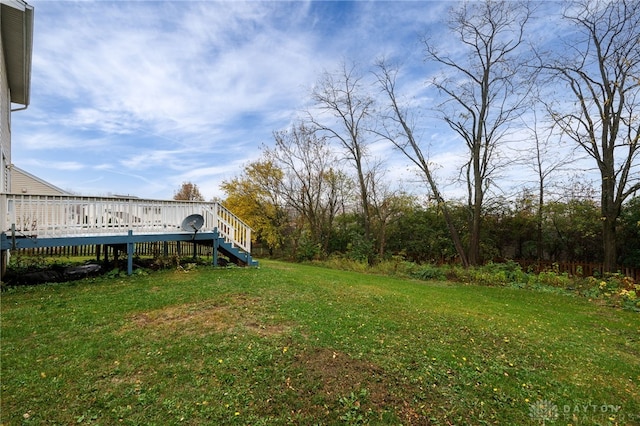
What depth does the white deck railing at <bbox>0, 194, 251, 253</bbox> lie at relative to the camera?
5.86 meters

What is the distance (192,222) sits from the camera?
811 centimetres

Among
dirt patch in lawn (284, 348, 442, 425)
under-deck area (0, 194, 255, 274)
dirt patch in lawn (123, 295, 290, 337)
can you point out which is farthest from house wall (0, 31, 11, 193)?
dirt patch in lawn (284, 348, 442, 425)

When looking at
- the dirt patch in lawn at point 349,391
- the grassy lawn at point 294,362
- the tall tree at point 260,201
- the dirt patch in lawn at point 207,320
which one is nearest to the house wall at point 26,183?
the tall tree at point 260,201

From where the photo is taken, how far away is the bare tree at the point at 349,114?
16.4 m

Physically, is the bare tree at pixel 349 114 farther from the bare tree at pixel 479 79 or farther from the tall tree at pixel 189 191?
the tall tree at pixel 189 191

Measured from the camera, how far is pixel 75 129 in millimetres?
13414

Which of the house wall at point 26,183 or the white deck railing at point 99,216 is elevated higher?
the house wall at point 26,183

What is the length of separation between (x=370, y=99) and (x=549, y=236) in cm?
1040

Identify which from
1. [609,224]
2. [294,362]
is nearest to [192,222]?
[294,362]

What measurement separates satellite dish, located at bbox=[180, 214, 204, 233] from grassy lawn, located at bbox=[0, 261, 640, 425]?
256cm

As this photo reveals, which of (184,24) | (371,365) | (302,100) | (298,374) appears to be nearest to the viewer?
(298,374)

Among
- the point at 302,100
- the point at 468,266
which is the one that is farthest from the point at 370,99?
the point at 468,266

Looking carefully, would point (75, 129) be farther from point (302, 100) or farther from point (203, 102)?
point (302, 100)

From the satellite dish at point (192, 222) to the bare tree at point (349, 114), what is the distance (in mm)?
9668
